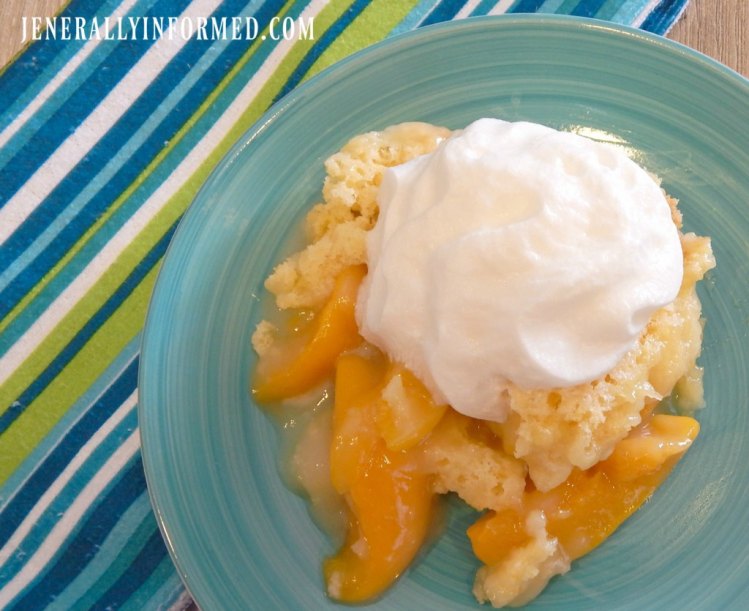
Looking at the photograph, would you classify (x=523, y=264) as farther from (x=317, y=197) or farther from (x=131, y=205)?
(x=131, y=205)

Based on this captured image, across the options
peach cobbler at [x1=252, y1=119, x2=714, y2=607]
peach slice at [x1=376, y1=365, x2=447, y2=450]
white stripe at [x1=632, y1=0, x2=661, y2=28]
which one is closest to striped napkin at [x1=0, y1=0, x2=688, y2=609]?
white stripe at [x1=632, y1=0, x2=661, y2=28]

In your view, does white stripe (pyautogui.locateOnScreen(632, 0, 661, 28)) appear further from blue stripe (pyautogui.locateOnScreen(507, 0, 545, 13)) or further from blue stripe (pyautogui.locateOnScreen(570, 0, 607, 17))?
blue stripe (pyautogui.locateOnScreen(507, 0, 545, 13))

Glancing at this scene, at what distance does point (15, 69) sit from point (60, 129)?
17 cm

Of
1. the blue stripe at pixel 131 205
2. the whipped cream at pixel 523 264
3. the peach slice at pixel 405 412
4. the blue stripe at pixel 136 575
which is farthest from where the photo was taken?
the blue stripe at pixel 131 205

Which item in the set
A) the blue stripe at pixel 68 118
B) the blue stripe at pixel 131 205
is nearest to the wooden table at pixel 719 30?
the blue stripe at pixel 131 205

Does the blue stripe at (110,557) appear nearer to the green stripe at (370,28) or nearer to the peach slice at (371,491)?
the peach slice at (371,491)

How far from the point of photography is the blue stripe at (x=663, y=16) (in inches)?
58.3

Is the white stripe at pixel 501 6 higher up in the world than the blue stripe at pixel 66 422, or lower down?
higher up

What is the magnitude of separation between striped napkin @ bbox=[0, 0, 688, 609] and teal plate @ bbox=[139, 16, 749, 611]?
0.86 ft

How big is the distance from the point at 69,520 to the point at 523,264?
3.32 feet

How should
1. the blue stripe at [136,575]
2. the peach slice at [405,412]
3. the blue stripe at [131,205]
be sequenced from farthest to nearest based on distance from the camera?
1. the blue stripe at [131,205]
2. the blue stripe at [136,575]
3. the peach slice at [405,412]

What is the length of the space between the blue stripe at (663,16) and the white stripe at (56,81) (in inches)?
42.9

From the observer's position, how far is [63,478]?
1412 millimetres

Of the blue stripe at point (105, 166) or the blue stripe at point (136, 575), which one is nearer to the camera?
the blue stripe at point (136, 575)
